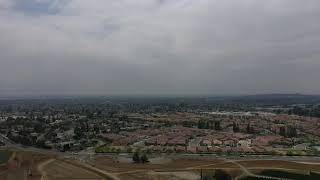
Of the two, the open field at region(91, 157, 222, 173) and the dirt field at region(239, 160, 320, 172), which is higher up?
the dirt field at region(239, 160, 320, 172)

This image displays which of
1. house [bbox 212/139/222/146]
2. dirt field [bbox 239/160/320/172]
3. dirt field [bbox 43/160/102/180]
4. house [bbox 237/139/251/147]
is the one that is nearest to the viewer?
dirt field [bbox 43/160/102/180]

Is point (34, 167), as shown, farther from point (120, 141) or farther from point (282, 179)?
point (282, 179)

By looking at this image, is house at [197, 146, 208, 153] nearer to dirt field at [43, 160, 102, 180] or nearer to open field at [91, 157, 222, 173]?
open field at [91, 157, 222, 173]

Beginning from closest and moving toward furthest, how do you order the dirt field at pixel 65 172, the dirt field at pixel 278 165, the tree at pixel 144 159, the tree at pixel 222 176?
the tree at pixel 222 176
the dirt field at pixel 65 172
the dirt field at pixel 278 165
the tree at pixel 144 159

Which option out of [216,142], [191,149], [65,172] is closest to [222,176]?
[65,172]

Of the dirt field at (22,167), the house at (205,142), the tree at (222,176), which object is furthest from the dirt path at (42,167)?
the house at (205,142)

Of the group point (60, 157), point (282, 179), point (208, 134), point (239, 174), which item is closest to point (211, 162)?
point (239, 174)

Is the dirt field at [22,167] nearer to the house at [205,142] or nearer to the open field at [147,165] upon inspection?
the open field at [147,165]

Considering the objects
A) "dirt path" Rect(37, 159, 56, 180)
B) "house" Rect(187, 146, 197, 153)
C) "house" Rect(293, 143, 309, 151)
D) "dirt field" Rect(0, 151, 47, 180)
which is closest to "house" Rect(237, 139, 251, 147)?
"house" Rect(293, 143, 309, 151)

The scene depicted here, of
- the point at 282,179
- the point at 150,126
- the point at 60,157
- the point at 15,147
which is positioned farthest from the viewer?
the point at 150,126

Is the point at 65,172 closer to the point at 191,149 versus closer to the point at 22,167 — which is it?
the point at 22,167

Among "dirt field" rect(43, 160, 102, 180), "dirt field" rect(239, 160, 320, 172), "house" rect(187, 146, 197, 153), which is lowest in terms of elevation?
"dirt field" rect(43, 160, 102, 180)
